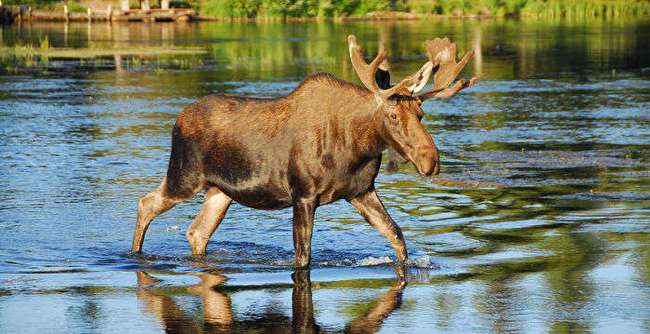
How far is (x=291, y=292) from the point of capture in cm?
1014

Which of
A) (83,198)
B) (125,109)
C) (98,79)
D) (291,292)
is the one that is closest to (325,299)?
(291,292)

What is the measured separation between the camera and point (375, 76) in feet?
35.5

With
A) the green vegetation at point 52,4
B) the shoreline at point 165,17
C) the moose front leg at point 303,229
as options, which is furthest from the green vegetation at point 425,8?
the moose front leg at point 303,229

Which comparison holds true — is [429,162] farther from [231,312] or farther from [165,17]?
[165,17]

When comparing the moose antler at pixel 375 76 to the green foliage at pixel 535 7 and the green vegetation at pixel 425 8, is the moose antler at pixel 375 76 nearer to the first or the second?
the green vegetation at pixel 425 8

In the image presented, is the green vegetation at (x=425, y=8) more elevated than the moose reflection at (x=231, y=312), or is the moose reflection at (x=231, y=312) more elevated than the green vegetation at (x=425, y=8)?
the green vegetation at (x=425, y=8)

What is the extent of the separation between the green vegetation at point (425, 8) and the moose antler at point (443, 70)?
65.1 m

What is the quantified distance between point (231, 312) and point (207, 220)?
2.64 meters

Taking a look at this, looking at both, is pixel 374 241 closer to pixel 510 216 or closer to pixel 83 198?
pixel 510 216

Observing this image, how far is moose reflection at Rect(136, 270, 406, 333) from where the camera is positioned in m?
8.94

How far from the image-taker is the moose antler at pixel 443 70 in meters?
10.7

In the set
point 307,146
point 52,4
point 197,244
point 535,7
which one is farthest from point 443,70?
point 52,4

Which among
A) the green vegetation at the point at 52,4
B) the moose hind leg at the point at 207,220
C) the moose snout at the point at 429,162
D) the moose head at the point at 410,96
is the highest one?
the green vegetation at the point at 52,4

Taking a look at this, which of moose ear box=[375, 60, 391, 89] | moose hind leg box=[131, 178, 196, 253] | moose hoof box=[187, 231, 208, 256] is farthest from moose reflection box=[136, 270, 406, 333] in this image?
moose ear box=[375, 60, 391, 89]
